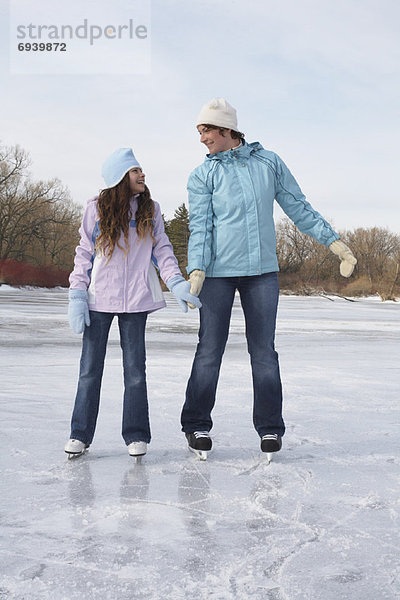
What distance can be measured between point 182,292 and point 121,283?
0.87ft

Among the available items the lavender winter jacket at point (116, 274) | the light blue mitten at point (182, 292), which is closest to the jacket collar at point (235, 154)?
the lavender winter jacket at point (116, 274)

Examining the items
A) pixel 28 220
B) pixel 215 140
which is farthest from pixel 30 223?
pixel 215 140

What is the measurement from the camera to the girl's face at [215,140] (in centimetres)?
300

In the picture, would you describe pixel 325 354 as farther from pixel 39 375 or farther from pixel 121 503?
pixel 121 503

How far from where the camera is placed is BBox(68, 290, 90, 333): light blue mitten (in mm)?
2807

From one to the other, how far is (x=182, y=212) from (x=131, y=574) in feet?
255

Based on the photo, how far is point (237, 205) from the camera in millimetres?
2930

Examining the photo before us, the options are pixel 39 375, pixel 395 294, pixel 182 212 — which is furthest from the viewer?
pixel 182 212

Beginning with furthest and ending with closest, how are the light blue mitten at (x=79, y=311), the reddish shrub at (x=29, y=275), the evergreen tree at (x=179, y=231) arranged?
the evergreen tree at (x=179, y=231)
the reddish shrub at (x=29, y=275)
the light blue mitten at (x=79, y=311)

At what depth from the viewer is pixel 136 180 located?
2885mm

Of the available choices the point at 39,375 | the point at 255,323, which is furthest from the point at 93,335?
the point at 39,375

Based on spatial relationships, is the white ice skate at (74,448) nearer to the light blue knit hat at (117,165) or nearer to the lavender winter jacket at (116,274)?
the lavender winter jacket at (116,274)

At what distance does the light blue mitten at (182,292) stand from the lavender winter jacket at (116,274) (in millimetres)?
28

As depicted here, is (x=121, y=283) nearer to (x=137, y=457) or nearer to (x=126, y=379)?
(x=126, y=379)
